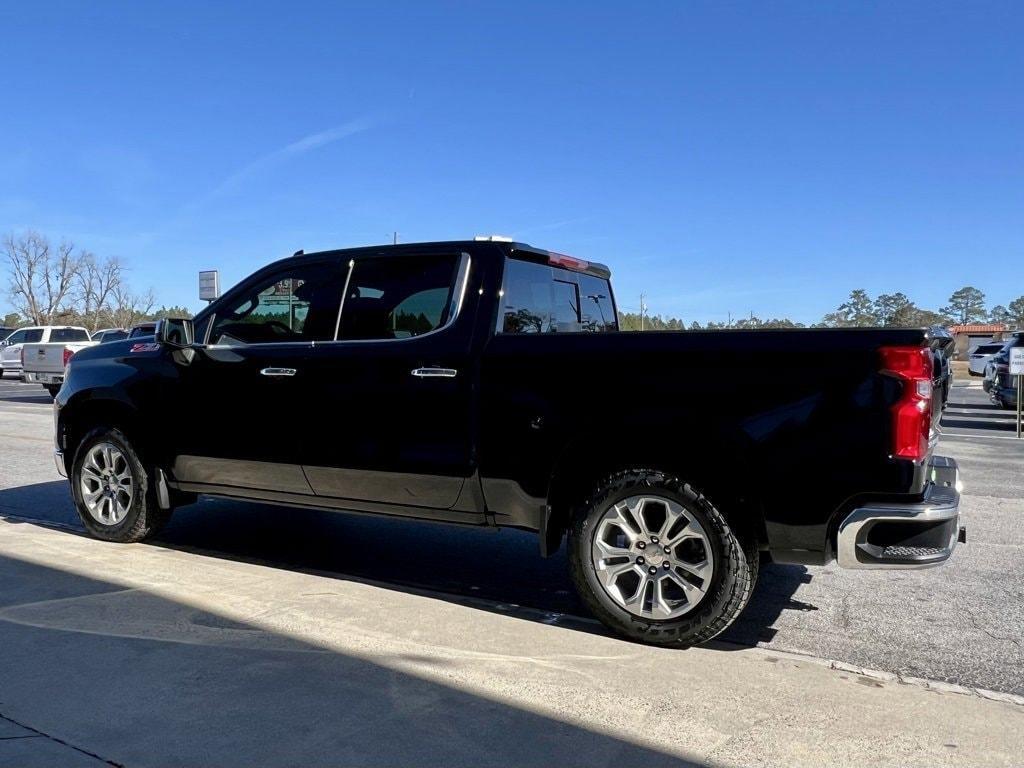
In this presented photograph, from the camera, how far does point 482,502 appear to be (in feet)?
14.9

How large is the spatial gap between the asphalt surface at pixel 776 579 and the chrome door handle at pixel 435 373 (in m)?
1.27

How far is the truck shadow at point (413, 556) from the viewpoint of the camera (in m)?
4.71

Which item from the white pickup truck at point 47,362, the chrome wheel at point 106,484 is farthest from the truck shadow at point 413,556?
the white pickup truck at point 47,362

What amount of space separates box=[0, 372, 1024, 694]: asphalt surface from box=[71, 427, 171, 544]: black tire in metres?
0.26

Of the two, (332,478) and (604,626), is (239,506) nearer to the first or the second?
(332,478)

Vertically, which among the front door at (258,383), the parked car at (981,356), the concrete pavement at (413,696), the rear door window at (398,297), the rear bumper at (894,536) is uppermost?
the parked car at (981,356)

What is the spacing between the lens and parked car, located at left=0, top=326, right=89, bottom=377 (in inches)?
1116

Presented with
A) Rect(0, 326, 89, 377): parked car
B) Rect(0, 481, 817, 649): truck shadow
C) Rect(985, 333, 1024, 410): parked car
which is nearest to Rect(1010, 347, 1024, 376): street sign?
Rect(985, 333, 1024, 410): parked car

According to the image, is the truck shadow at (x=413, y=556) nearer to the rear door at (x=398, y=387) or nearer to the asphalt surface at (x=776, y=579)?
the asphalt surface at (x=776, y=579)

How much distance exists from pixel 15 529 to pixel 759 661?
5.53 m

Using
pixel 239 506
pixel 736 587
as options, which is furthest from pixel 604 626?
pixel 239 506

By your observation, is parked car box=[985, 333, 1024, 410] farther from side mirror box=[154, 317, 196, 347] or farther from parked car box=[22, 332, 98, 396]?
parked car box=[22, 332, 98, 396]

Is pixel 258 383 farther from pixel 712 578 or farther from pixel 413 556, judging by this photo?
pixel 712 578

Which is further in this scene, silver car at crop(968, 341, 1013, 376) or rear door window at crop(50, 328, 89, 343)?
silver car at crop(968, 341, 1013, 376)
